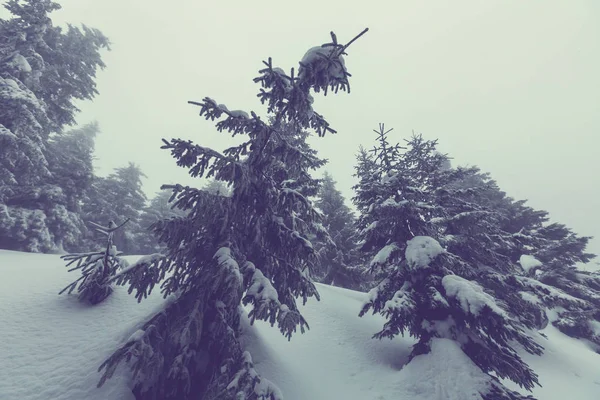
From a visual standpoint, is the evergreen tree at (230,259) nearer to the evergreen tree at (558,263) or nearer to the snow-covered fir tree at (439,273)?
the snow-covered fir tree at (439,273)

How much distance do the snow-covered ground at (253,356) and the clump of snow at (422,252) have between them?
2287mm

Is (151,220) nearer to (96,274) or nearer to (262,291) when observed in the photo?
(96,274)

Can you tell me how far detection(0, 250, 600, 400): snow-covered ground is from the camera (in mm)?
5996

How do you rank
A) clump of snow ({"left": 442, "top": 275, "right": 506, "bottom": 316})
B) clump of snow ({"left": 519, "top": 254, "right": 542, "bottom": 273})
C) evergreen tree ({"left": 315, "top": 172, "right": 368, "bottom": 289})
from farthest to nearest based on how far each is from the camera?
evergreen tree ({"left": 315, "top": 172, "right": 368, "bottom": 289}) → clump of snow ({"left": 519, "top": 254, "right": 542, "bottom": 273}) → clump of snow ({"left": 442, "top": 275, "right": 506, "bottom": 316})

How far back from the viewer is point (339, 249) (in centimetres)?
2181

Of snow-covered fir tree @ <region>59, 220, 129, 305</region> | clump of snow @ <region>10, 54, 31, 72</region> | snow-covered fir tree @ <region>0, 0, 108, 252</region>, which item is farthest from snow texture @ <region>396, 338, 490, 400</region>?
clump of snow @ <region>10, 54, 31, 72</region>

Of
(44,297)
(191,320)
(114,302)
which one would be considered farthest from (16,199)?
(191,320)

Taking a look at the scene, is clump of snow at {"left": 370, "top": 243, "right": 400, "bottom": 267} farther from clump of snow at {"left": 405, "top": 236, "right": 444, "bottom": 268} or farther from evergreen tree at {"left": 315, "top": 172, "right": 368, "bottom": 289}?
evergreen tree at {"left": 315, "top": 172, "right": 368, "bottom": 289}

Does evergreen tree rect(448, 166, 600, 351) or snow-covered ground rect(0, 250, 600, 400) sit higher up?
evergreen tree rect(448, 166, 600, 351)

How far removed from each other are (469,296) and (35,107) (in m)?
20.2

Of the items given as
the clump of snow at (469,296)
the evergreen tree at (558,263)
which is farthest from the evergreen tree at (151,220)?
the evergreen tree at (558,263)

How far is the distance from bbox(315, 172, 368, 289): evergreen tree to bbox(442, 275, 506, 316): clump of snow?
12.0 m

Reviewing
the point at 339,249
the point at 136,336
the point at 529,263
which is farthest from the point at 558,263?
the point at 136,336

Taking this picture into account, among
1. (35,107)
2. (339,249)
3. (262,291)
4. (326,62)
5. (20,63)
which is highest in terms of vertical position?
(20,63)
